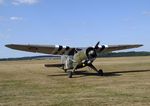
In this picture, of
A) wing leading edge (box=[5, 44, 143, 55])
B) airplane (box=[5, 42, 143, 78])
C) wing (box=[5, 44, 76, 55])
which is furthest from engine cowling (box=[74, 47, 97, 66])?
wing (box=[5, 44, 76, 55])

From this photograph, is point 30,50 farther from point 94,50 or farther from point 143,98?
point 143,98

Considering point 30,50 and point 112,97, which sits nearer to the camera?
point 112,97

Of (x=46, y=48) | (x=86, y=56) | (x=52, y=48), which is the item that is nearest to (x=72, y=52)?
(x=52, y=48)

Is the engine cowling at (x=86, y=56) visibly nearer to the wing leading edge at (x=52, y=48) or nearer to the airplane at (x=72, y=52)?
the airplane at (x=72, y=52)

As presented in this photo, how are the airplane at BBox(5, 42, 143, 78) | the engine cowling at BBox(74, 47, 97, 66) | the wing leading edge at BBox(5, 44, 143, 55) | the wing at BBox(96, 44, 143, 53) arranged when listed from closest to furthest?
the engine cowling at BBox(74, 47, 97, 66) < the airplane at BBox(5, 42, 143, 78) < the wing leading edge at BBox(5, 44, 143, 55) < the wing at BBox(96, 44, 143, 53)

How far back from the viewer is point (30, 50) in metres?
29.8

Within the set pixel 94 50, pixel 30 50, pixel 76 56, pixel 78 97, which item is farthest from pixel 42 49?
pixel 78 97

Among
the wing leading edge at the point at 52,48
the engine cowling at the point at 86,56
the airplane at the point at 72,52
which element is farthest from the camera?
the wing leading edge at the point at 52,48

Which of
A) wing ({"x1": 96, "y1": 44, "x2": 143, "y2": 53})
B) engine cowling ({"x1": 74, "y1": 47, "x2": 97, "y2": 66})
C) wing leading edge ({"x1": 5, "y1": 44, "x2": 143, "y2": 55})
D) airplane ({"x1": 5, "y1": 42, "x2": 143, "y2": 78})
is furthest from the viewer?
wing ({"x1": 96, "y1": 44, "x2": 143, "y2": 53})

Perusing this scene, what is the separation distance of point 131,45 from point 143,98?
813 inches

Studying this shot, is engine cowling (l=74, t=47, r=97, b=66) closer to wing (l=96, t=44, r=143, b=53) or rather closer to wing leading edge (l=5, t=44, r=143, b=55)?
wing leading edge (l=5, t=44, r=143, b=55)

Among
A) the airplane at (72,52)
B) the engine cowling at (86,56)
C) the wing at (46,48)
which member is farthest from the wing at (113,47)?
the engine cowling at (86,56)

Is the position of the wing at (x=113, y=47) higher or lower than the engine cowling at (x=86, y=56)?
higher

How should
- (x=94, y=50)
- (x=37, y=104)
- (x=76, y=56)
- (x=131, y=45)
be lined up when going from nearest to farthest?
(x=37, y=104), (x=94, y=50), (x=76, y=56), (x=131, y=45)
